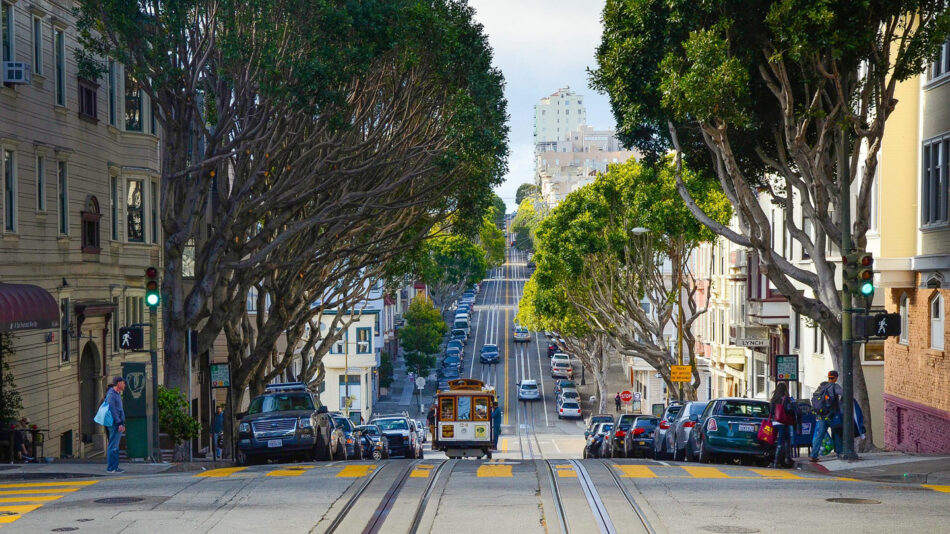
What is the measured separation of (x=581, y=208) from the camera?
53.4 meters

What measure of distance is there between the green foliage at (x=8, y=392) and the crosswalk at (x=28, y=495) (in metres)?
7.02

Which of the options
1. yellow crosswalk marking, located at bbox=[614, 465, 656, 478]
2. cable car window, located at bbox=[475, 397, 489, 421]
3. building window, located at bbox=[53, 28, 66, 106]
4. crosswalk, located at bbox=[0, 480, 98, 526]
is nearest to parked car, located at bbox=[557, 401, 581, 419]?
cable car window, located at bbox=[475, 397, 489, 421]

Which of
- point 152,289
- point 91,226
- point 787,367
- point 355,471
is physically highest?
point 91,226

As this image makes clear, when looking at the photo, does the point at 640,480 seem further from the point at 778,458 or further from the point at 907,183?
the point at 907,183

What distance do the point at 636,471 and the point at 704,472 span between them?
1.14 metres

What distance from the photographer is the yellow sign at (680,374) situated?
44969mm

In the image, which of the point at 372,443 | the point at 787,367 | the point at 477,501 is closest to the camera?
the point at 477,501

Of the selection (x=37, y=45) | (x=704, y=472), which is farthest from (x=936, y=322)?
(x=37, y=45)

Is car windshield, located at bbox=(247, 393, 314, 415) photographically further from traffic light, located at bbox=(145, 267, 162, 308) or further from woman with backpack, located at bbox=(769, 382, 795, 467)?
woman with backpack, located at bbox=(769, 382, 795, 467)

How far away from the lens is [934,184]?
27.3 metres

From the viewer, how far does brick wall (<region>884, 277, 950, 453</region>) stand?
2666 cm

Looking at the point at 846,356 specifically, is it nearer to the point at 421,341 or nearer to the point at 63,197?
the point at 63,197

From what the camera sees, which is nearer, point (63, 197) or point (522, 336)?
point (63, 197)

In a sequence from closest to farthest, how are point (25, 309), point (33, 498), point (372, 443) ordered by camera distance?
1. point (33, 498)
2. point (25, 309)
3. point (372, 443)
